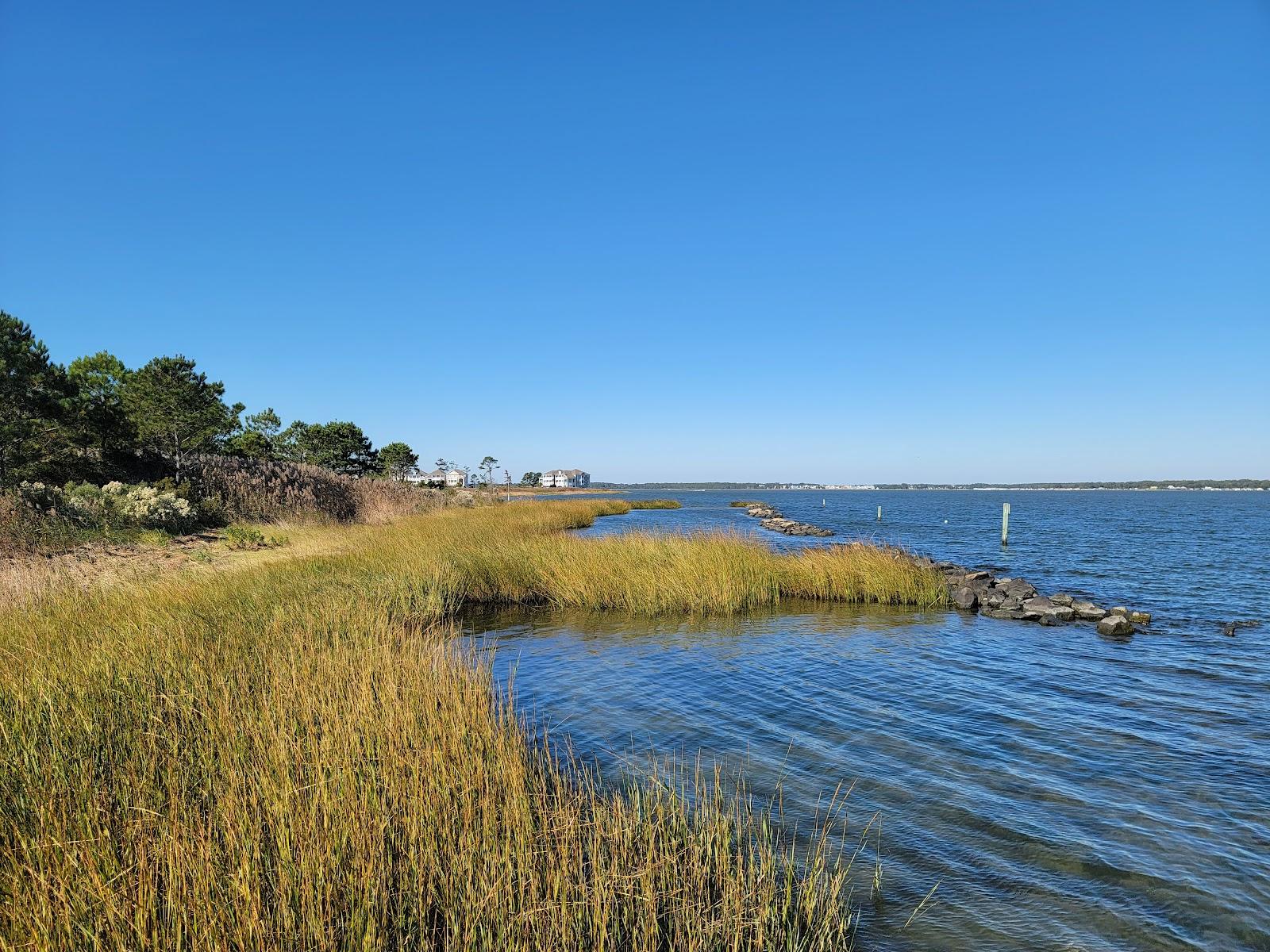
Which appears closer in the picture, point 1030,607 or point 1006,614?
point 1006,614

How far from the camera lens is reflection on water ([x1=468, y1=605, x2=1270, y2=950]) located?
4.38 m

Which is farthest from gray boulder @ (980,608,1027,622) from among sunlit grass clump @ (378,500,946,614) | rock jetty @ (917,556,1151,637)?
sunlit grass clump @ (378,500,946,614)

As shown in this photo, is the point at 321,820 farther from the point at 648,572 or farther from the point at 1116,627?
the point at 1116,627

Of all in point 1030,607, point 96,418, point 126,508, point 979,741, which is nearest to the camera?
point 979,741

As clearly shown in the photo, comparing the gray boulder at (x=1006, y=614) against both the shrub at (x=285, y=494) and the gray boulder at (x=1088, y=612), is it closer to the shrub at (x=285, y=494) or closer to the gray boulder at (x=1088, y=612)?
the gray boulder at (x=1088, y=612)

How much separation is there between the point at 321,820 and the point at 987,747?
22.8 feet

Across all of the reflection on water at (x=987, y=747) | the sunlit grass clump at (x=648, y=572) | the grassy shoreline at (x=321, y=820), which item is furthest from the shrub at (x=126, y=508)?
the grassy shoreline at (x=321, y=820)

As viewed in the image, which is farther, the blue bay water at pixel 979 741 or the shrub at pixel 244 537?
the shrub at pixel 244 537

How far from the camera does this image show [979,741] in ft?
24.2

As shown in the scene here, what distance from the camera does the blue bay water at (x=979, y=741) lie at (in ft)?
14.4

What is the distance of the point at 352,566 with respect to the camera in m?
13.4

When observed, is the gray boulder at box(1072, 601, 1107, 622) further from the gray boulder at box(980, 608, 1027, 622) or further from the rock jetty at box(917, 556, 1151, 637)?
the gray boulder at box(980, 608, 1027, 622)

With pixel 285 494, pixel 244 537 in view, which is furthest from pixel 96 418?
pixel 244 537

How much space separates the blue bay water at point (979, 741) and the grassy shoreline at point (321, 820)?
100 cm
